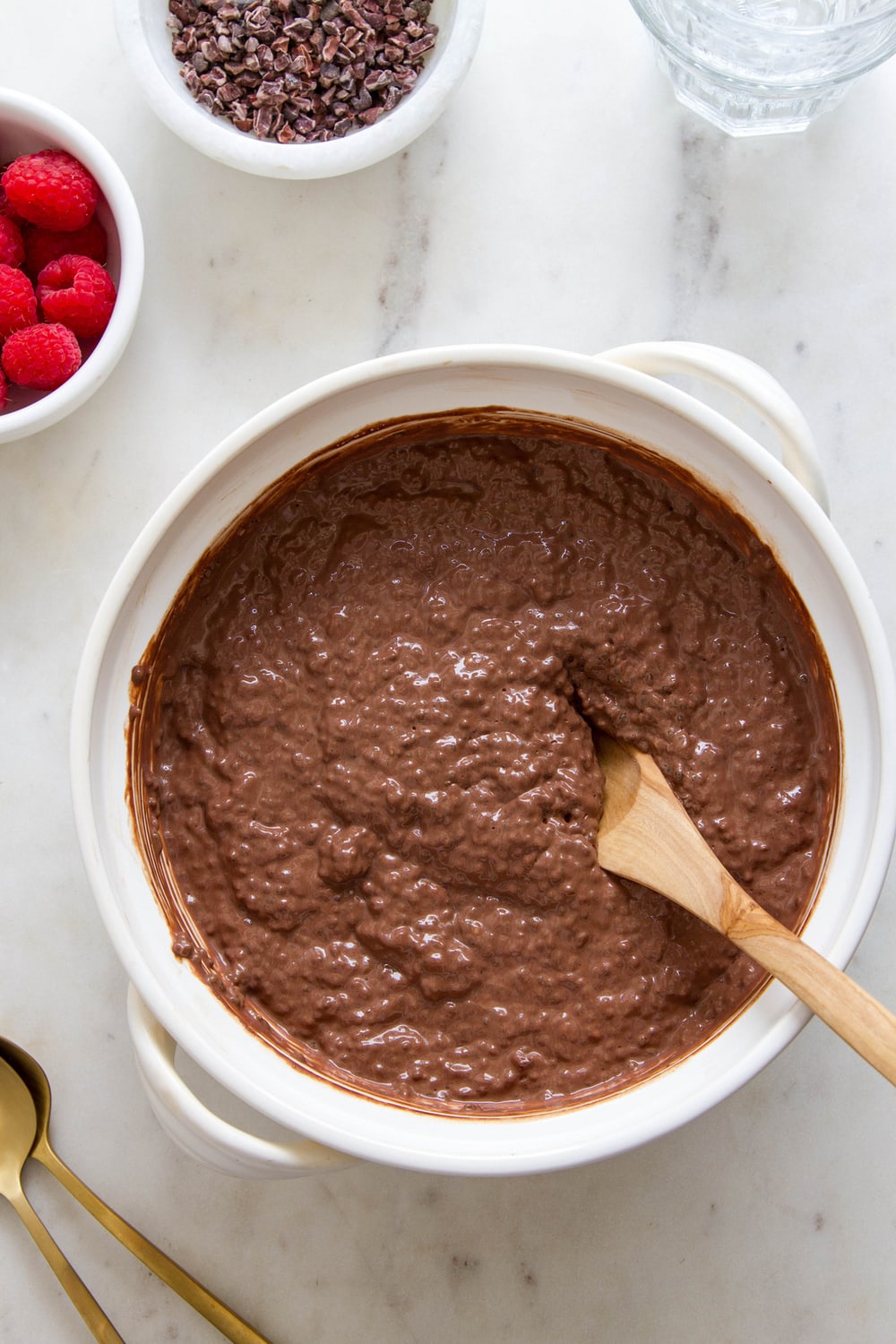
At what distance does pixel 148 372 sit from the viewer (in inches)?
57.6

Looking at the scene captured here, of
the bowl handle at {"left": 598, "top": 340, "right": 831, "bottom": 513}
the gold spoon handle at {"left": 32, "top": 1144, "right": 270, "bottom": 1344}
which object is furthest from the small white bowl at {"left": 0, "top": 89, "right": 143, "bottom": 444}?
the gold spoon handle at {"left": 32, "top": 1144, "right": 270, "bottom": 1344}

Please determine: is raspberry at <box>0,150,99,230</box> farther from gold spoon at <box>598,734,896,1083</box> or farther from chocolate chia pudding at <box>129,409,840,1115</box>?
gold spoon at <box>598,734,896,1083</box>

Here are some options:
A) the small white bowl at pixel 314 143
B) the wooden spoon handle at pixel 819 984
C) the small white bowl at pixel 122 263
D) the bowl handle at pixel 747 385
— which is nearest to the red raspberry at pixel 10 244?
the small white bowl at pixel 122 263

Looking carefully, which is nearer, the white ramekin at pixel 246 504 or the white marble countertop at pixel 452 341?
the white ramekin at pixel 246 504

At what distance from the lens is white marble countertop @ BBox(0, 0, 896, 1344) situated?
57.4 inches

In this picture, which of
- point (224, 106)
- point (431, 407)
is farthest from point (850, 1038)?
point (224, 106)

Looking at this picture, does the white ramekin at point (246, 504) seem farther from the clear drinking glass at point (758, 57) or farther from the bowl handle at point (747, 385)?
the clear drinking glass at point (758, 57)

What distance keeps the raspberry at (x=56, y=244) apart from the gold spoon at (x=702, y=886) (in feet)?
3.00

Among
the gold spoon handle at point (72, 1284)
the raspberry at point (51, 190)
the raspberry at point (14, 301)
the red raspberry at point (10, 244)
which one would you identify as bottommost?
the gold spoon handle at point (72, 1284)

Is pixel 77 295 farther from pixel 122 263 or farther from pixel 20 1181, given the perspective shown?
pixel 20 1181

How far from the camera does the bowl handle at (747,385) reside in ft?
3.97

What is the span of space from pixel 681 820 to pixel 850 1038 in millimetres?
275

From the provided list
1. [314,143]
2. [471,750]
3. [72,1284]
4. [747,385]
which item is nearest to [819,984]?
[471,750]

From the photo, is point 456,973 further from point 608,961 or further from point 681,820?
point 681,820
